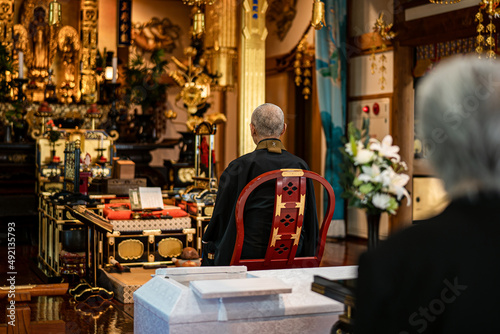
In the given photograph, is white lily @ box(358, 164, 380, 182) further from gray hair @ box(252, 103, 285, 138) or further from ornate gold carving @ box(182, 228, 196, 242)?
ornate gold carving @ box(182, 228, 196, 242)

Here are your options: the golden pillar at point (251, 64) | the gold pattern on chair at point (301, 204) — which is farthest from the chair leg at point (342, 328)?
the golden pillar at point (251, 64)

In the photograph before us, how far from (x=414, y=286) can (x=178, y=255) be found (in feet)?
13.5

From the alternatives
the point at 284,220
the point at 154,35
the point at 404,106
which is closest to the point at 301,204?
the point at 284,220

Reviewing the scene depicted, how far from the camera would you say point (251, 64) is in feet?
22.2

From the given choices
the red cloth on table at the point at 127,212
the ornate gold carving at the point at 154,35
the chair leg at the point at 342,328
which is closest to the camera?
the chair leg at the point at 342,328

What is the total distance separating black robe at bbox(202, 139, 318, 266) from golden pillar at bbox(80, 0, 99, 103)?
29.5ft

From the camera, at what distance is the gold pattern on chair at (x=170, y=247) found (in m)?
4.98

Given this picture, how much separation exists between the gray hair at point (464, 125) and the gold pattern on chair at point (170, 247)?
4.05m

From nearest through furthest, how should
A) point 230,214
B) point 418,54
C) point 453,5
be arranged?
point 230,214
point 453,5
point 418,54

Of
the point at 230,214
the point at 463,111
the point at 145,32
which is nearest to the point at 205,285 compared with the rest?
the point at 463,111

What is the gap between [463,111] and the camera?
1031 millimetres

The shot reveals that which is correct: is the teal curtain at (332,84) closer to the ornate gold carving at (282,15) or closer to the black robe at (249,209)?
the ornate gold carving at (282,15)

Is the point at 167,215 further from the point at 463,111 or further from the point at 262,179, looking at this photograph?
the point at 463,111

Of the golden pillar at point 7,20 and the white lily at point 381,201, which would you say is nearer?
the white lily at point 381,201
